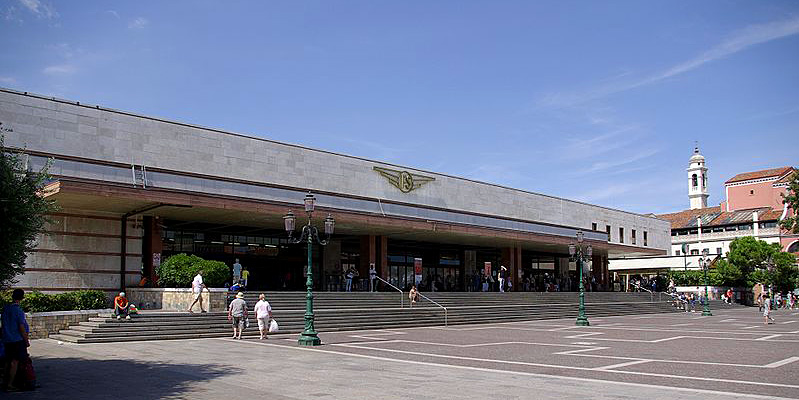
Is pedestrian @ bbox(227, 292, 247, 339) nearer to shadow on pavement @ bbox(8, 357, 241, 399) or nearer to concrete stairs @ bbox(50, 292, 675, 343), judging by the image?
concrete stairs @ bbox(50, 292, 675, 343)

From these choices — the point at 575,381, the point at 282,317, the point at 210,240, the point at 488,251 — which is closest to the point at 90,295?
the point at 282,317

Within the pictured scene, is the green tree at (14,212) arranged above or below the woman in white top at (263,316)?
above

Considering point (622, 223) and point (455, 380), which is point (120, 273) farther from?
point (622, 223)

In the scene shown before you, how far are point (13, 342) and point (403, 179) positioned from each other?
30.3 m

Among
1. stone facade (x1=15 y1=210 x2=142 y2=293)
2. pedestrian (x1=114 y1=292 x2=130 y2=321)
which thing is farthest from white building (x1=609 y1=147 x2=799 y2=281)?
pedestrian (x1=114 y1=292 x2=130 y2=321)

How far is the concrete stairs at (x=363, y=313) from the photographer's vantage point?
800 inches

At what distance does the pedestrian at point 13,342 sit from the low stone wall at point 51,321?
9890 millimetres

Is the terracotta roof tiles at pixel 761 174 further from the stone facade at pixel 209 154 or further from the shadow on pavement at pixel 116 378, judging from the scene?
the shadow on pavement at pixel 116 378

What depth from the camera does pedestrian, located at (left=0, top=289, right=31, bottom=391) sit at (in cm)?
1044

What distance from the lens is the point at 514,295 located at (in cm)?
3909

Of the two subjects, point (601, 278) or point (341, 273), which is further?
point (601, 278)

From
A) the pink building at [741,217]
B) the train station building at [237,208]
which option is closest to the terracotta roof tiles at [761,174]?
the pink building at [741,217]

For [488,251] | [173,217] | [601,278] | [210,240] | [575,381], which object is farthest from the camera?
[601,278]

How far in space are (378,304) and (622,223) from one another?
115 feet
